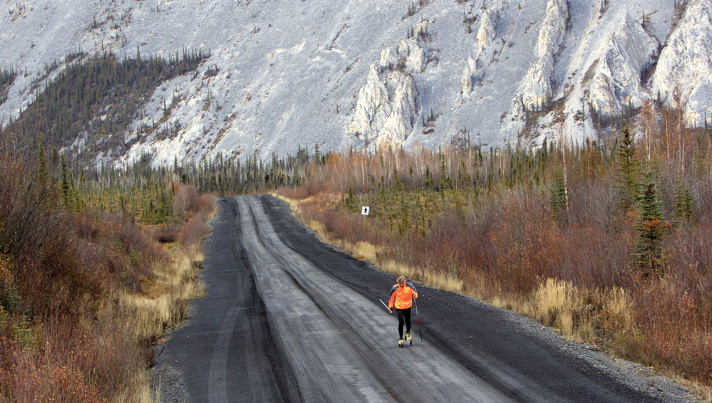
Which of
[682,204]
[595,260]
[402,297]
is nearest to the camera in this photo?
[402,297]

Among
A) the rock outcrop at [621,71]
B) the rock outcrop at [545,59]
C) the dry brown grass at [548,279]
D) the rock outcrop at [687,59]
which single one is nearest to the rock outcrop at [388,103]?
the rock outcrop at [545,59]

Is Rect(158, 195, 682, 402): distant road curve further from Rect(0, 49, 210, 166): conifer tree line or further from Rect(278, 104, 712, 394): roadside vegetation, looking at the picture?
Rect(0, 49, 210, 166): conifer tree line

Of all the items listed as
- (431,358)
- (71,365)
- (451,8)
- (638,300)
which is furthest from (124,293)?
(451,8)

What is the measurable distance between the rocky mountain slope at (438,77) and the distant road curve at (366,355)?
62.2 meters

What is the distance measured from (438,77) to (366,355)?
392 feet

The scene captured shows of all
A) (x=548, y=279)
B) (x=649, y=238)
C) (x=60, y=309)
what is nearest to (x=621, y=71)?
(x=649, y=238)

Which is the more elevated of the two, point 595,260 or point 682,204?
point 682,204

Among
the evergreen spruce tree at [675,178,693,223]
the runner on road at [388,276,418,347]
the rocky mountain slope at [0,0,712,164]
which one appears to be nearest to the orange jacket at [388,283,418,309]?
the runner on road at [388,276,418,347]

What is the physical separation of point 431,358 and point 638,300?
4.48 metres

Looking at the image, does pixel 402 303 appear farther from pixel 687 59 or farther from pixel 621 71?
pixel 687 59

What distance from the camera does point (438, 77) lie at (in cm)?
12156

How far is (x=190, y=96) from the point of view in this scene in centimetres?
16862

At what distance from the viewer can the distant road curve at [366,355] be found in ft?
22.4

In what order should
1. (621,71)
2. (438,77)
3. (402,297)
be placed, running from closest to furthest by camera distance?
(402,297), (621,71), (438,77)
